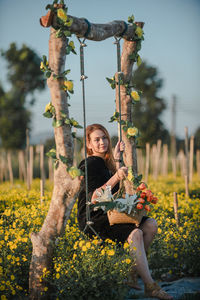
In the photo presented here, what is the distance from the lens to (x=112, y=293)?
3104 mm

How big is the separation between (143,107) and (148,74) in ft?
5.80

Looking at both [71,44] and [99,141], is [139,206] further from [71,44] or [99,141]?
[71,44]

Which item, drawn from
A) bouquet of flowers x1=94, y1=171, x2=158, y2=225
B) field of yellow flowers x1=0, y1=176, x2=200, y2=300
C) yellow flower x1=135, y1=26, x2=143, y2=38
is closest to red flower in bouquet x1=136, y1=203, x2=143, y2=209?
bouquet of flowers x1=94, y1=171, x2=158, y2=225

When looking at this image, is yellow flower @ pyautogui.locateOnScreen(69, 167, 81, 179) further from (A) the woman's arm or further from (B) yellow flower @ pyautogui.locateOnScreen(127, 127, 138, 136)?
(B) yellow flower @ pyautogui.locateOnScreen(127, 127, 138, 136)

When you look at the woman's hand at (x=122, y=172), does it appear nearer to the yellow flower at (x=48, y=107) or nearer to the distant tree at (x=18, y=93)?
the yellow flower at (x=48, y=107)

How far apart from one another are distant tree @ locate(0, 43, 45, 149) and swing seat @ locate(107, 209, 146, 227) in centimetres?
1510

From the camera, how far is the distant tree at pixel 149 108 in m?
17.9

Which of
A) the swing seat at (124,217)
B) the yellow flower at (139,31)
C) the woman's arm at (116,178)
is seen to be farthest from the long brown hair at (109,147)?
the yellow flower at (139,31)

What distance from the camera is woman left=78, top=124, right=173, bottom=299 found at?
10.8ft

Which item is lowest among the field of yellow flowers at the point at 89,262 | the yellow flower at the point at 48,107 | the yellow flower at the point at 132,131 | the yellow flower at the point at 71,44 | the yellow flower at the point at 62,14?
the field of yellow flowers at the point at 89,262

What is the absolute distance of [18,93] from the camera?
1914 cm

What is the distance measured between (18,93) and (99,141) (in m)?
16.1

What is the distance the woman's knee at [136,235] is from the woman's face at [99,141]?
944mm

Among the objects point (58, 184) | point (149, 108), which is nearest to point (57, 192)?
point (58, 184)
